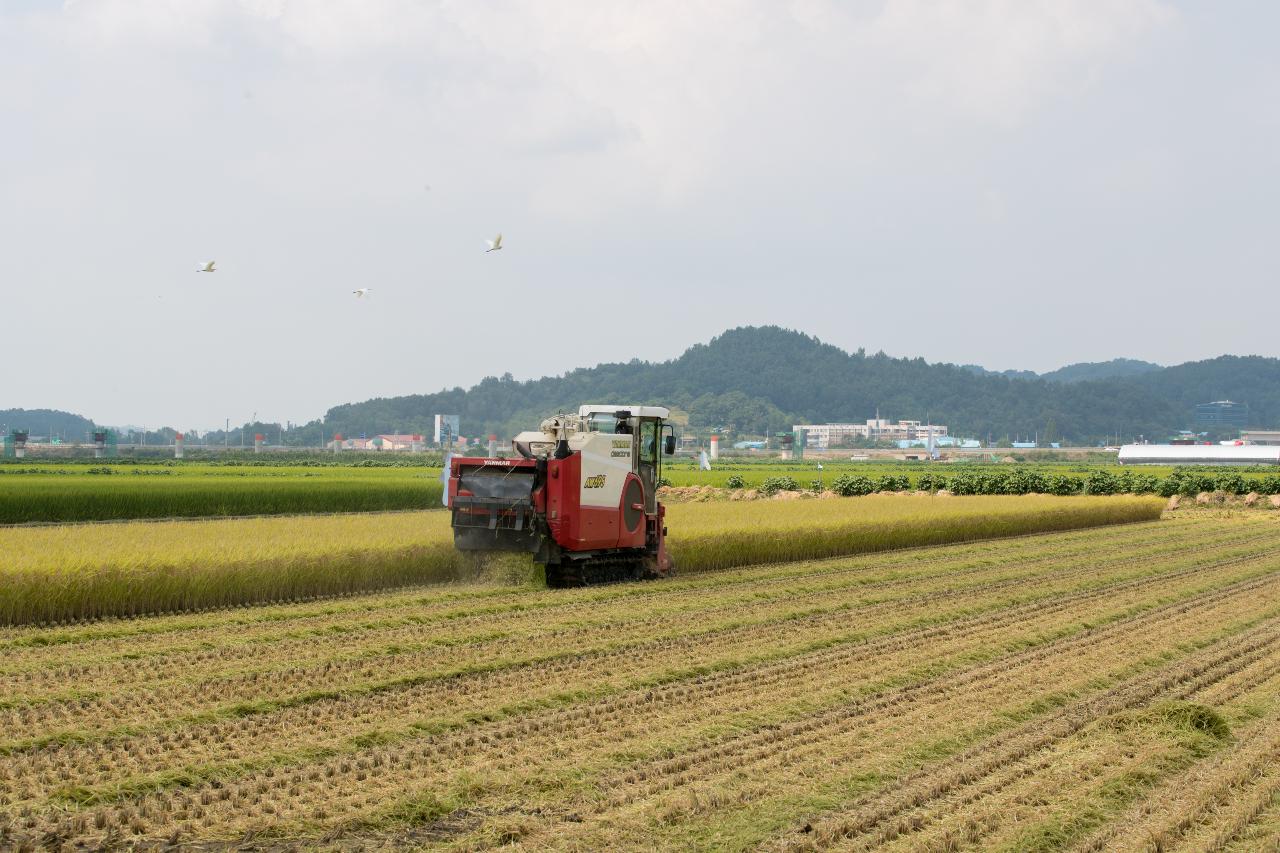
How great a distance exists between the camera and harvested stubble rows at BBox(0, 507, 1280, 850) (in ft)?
24.0

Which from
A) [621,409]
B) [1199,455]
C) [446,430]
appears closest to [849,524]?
[621,409]

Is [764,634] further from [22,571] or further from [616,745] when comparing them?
[22,571]

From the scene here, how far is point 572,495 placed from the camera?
1805cm

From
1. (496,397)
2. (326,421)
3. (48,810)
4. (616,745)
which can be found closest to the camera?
(48,810)

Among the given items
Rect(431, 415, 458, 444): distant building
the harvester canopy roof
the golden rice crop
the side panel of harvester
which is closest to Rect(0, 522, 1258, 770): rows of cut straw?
the side panel of harvester

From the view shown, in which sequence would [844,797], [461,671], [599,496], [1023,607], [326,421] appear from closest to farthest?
1. [844,797]
2. [461,671]
3. [1023,607]
4. [599,496]
5. [326,421]

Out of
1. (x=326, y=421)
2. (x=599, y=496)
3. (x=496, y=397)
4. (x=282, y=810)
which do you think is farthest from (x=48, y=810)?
(x=326, y=421)

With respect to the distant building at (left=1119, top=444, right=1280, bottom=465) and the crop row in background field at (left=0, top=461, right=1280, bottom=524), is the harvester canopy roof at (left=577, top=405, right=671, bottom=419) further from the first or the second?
the distant building at (left=1119, top=444, right=1280, bottom=465)

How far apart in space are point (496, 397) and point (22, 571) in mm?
73012

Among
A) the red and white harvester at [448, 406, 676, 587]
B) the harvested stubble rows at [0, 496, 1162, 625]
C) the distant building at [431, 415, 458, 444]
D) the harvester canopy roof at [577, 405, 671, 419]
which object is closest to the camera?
the harvested stubble rows at [0, 496, 1162, 625]

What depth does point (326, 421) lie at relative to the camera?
148 m

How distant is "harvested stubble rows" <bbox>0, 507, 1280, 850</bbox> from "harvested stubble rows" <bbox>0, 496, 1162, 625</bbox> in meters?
0.72

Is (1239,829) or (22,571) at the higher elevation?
(22,571)

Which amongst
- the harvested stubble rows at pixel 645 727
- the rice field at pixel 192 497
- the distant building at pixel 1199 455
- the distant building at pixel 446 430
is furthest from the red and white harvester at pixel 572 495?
the distant building at pixel 1199 455
